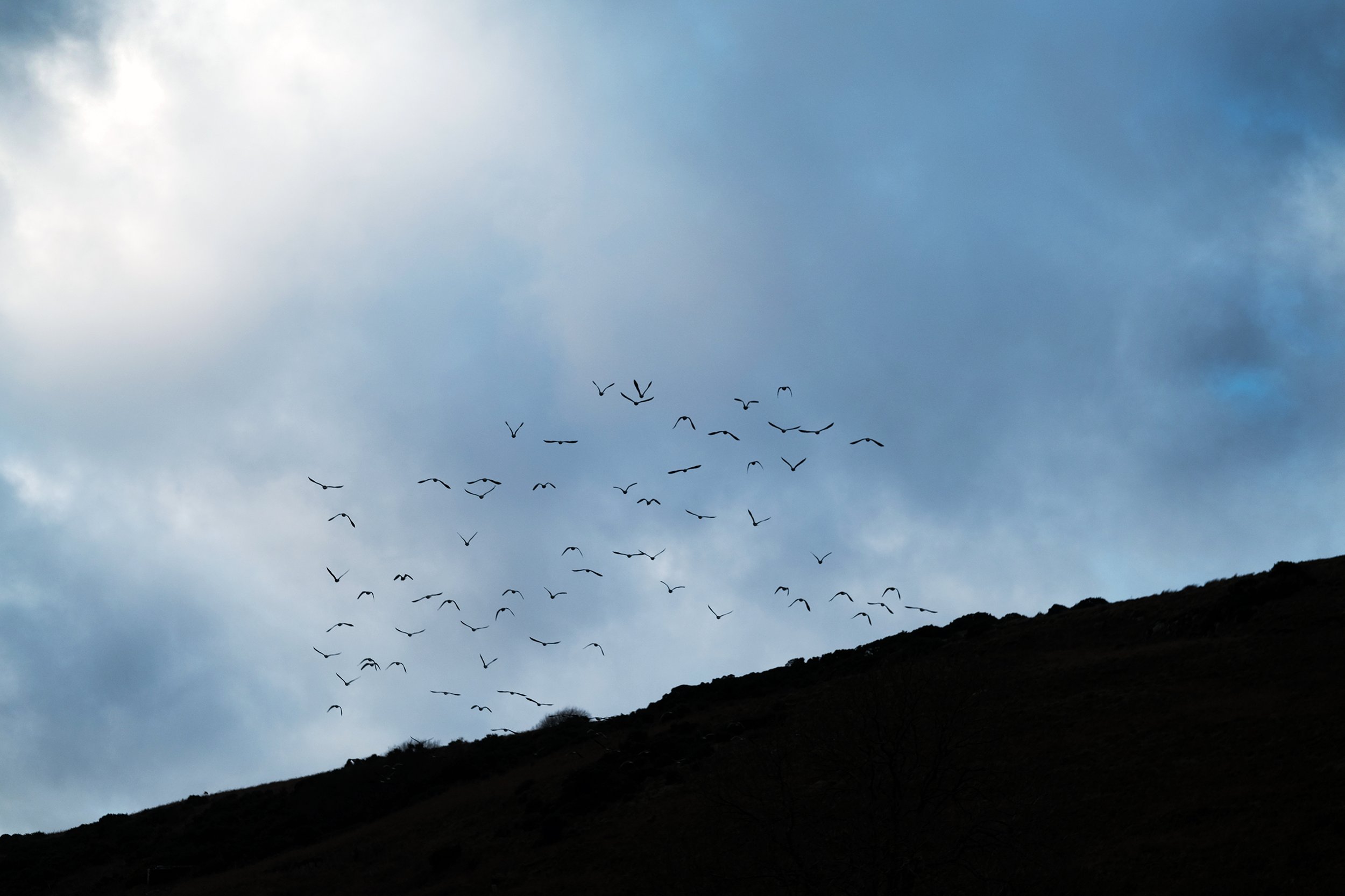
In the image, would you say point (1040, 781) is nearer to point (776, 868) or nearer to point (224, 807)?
point (776, 868)

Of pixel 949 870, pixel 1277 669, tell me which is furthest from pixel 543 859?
pixel 1277 669

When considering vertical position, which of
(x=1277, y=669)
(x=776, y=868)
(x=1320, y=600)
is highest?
(x=1320, y=600)

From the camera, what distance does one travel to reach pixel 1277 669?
37.5 meters

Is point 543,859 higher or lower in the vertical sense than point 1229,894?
higher

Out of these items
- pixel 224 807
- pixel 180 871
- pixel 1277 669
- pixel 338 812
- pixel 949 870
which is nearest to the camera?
pixel 949 870

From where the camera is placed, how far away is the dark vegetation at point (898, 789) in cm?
2589

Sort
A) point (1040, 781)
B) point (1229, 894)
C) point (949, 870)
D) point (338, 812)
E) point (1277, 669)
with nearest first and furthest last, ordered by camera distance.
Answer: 1. point (1229, 894)
2. point (949, 870)
3. point (1040, 781)
4. point (1277, 669)
5. point (338, 812)

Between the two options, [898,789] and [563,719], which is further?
[563,719]

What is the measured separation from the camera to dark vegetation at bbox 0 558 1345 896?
2589 centimetres

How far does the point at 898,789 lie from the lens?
2609 centimetres

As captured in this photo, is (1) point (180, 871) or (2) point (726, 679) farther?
(2) point (726, 679)

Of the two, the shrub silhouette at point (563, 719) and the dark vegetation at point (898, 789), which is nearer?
the dark vegetation at point (898, 789)

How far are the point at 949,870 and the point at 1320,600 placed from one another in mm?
26941

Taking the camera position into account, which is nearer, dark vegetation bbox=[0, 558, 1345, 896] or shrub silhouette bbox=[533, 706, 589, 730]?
dark vegetation bbox=[0, 558, 1345, 896]
